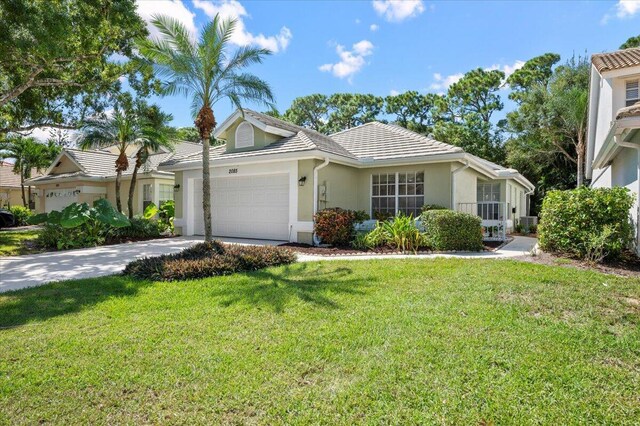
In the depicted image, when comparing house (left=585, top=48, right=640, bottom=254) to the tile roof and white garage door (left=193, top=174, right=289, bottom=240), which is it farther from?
white garage door (left=193, top=174, right=289, bottom=240)

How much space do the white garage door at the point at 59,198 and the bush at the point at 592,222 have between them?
25.2m

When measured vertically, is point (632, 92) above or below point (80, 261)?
above

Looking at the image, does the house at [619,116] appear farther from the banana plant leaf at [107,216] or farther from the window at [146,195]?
the window at [146,195]

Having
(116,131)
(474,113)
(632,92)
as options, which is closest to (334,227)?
(632,92)

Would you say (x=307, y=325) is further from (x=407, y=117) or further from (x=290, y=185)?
(x=407, y=117)

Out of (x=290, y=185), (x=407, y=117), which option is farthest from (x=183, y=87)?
(x=407, y=117)

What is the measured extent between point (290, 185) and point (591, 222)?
8.83m

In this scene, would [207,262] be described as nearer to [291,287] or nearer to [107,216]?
[291,287]

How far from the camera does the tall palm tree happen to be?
1677 centimetres

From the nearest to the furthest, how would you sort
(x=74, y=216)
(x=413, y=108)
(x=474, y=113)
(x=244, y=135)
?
(x=74, y=216), (x=244, y=135), (x=474, y=113), (x=413, y=108)

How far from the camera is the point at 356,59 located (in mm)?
26641

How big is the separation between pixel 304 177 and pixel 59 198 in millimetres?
19768

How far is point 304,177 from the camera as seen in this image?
1295 cm

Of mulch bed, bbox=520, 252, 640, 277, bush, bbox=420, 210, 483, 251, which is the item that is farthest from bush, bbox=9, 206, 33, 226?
mulch bed, bbox=520, 252, 640, 277
